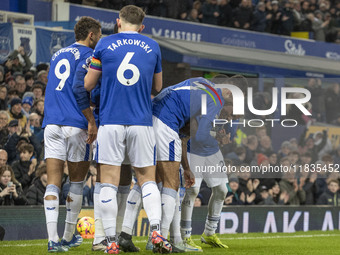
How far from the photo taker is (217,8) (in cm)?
2127

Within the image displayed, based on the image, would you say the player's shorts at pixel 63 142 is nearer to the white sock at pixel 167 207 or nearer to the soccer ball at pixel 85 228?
the white sock at pixel 167 207

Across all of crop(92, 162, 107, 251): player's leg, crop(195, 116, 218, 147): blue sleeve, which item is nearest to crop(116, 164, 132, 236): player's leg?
crop(92, 162, 107, 251): player's leg

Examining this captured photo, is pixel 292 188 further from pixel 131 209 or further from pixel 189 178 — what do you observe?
pixel 131 209

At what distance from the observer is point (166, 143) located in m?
7.55

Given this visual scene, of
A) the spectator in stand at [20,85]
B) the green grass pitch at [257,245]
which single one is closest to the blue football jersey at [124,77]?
the green grass pitch at [257,245]

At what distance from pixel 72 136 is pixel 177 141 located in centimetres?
107

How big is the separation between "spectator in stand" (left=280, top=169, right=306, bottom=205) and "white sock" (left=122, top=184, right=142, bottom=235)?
7.56 metres

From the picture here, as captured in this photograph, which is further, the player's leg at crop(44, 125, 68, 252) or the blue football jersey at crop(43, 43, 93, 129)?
the blue football jersey at crop(43, 43, 93, 129)

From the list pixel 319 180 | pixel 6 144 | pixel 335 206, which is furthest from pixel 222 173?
pixel 319 180

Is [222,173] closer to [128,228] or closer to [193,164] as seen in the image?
[193,164]

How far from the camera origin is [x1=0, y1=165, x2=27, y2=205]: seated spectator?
1085 cm

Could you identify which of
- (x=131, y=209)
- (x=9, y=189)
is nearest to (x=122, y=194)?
(x=131, y=209)

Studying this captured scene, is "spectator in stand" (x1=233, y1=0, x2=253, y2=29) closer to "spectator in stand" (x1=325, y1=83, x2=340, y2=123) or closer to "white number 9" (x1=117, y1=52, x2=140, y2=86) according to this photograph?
"spectator in stand" (x1=325, y1=83, x2=340, y2=123)

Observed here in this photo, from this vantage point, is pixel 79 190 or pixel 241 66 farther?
pixel 241 66
